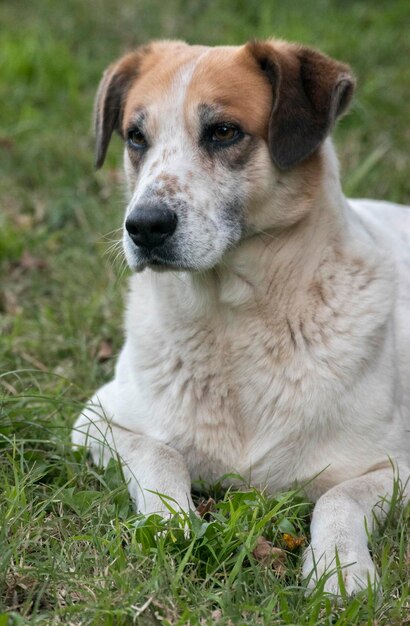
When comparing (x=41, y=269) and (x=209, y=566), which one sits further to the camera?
(x=41, y=269)

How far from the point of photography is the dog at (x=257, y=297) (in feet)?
12.2

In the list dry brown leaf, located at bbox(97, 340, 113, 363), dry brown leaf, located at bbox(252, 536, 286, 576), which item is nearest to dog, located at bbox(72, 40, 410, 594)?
dry brown leaf, located at bbox(252, 536, 286, 576)

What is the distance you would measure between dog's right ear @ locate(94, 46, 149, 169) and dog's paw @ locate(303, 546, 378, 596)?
2078 mm

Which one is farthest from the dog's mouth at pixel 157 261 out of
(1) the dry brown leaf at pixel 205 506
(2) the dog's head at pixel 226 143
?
(1) the dry brown leaf at pixel 205 506

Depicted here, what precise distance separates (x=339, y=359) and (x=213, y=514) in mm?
775

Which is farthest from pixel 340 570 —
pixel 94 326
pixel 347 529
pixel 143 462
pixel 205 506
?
pixel 94 326

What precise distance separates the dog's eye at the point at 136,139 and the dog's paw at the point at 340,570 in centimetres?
166

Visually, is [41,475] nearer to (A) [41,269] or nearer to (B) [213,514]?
(B) [213,514]

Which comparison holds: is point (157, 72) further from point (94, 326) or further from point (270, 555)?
point (270, 555)

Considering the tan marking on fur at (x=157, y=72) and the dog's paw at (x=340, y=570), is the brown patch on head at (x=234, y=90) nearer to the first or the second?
the tan marking on fur at (x=157, y=72)

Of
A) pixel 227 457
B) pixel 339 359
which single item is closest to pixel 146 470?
pixel 227 457

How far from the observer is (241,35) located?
27.2 ft

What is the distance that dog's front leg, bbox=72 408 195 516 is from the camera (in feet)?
11.8

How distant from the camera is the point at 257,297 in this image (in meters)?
3.87
